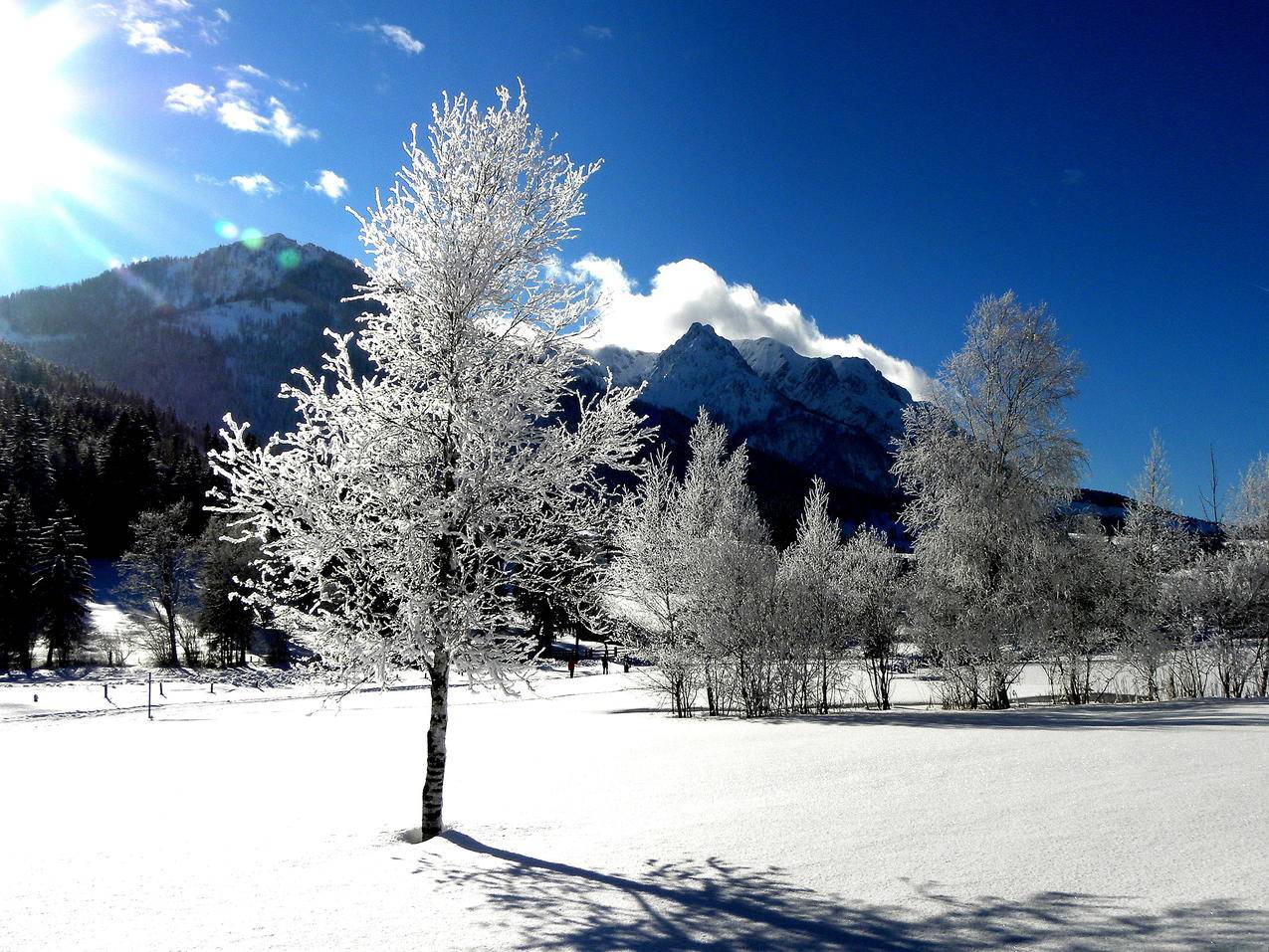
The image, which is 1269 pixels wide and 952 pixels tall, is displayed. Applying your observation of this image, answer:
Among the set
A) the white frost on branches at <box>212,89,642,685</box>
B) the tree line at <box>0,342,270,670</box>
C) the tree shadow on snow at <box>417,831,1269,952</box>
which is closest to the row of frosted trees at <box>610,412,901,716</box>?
the white frost on branches at <box>212,89,642,685</box>

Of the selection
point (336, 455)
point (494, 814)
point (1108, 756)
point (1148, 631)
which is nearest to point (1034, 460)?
point (1148, 631)

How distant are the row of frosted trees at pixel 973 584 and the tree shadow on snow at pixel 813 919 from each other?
13.7m

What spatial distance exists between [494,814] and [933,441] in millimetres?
16222

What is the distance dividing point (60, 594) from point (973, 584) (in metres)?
53.7

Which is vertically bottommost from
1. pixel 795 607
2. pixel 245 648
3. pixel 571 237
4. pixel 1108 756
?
pixel 245 648

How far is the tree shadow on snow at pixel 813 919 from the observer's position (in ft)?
15.5

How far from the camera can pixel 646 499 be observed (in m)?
23.2

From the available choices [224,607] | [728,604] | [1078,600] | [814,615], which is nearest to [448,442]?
[728,604]

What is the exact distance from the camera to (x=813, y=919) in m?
5.23

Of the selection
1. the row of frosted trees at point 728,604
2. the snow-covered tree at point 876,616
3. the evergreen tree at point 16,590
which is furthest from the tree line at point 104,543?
the snow-covered tree at point 876,616

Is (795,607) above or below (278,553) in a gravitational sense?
below

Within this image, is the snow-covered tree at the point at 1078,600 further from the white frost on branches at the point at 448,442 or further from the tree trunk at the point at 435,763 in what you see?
the tree trunk at the point at 435,763

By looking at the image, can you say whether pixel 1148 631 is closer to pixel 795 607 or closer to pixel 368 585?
pixel 795 607

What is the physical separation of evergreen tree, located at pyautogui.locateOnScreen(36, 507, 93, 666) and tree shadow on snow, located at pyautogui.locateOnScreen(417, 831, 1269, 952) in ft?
171
